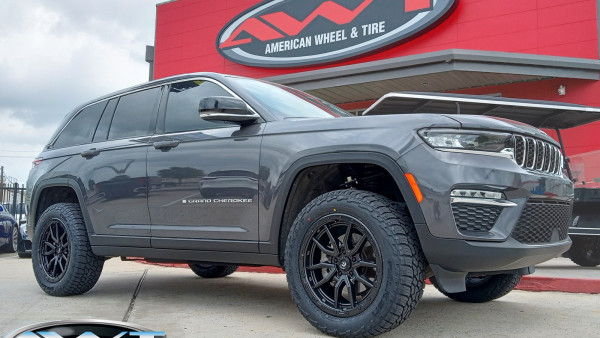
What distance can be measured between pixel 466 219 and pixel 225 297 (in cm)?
258

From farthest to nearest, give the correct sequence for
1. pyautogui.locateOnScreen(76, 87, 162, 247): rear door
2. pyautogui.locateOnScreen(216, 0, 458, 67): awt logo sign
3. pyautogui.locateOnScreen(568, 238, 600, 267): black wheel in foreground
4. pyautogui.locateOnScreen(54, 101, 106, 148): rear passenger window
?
pyautogui.locateOnScreen(216, 0, 458, 67): awt logo sign < pyautogui.locateOnScreen(568, 238, 600, 267): black wheel in foreground < pyautogui.locateOnScreen(54, 101, 106, 148): rear passenger window < pyautogui.locateOnScreen(76, 87, 162, 247): rear door

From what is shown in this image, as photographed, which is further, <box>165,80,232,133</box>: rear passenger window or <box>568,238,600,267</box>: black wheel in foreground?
<box>568,238,600,267</box>: black wheel in foreground

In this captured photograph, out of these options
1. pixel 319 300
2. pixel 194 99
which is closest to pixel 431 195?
pixel 319 300

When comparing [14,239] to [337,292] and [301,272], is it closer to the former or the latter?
[301,272]

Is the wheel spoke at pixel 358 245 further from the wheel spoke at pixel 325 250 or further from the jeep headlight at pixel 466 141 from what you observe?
the jeep headlight at pixel 466 141

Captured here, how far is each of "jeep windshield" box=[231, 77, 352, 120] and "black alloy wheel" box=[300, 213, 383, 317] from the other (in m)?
0.97

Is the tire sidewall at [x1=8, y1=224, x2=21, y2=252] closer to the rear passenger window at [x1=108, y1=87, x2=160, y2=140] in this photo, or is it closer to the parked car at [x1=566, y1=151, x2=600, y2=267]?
the rear passenger window at [x1=108, y1=87, x2=160, y2=140]

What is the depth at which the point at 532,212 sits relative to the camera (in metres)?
3.08

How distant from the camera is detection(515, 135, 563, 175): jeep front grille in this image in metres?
3.16

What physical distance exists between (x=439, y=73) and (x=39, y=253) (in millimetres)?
8883

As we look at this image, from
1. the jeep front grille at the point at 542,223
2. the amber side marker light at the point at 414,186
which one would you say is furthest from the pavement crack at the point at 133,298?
the jeep front grille at the point at 542,223

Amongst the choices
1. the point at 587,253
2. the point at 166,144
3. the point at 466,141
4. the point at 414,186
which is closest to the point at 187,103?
the point at 166,144

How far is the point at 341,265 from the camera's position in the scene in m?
3.17

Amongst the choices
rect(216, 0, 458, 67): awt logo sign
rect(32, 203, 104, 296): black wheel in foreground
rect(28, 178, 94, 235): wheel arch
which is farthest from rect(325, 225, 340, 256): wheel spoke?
rect(216, 0, 458, 67): awt logo sign
